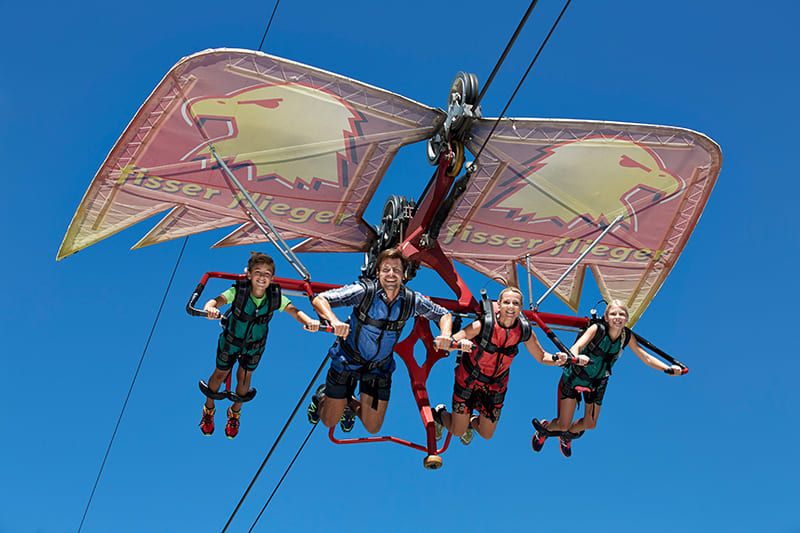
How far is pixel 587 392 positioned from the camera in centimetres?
1134

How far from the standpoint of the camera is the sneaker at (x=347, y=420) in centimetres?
1096

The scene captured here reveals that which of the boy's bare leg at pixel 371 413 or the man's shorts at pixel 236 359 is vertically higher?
the boy's bare leg at pixel 371 413

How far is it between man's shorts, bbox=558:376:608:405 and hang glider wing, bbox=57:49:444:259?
11.3 ft

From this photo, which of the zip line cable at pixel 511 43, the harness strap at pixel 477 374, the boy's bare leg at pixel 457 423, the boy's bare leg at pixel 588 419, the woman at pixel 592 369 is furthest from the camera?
the boy's bare leg at pixel 588 419

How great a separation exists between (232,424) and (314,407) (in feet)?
3.43

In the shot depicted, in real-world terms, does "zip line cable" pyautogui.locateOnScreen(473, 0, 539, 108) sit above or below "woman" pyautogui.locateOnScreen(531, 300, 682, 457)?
above

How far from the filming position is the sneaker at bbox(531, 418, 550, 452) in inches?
466

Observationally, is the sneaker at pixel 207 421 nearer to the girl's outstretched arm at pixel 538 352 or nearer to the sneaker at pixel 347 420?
the sneaker at pixel 347 420

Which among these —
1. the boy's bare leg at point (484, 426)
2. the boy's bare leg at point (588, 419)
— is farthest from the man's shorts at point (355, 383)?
the boy's bare leg at point (588, 419)

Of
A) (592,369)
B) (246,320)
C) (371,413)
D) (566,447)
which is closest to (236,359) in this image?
(246,320)

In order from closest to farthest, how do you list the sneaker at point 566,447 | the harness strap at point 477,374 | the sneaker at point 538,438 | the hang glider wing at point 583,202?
the harness strap at point 477,374 → the sneaker at point 538,438 → the sneaker at point 566,447 → the hang glider wing at point 583,202

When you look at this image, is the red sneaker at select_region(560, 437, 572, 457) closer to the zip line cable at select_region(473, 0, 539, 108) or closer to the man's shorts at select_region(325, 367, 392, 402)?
the man's shorts at select_region(325, 367, 392, 402)

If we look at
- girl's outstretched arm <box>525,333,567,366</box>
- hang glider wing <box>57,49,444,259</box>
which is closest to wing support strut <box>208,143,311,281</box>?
hang glider wing <box>57,49,444,259</box>

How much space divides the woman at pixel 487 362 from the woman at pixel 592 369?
645 mm
